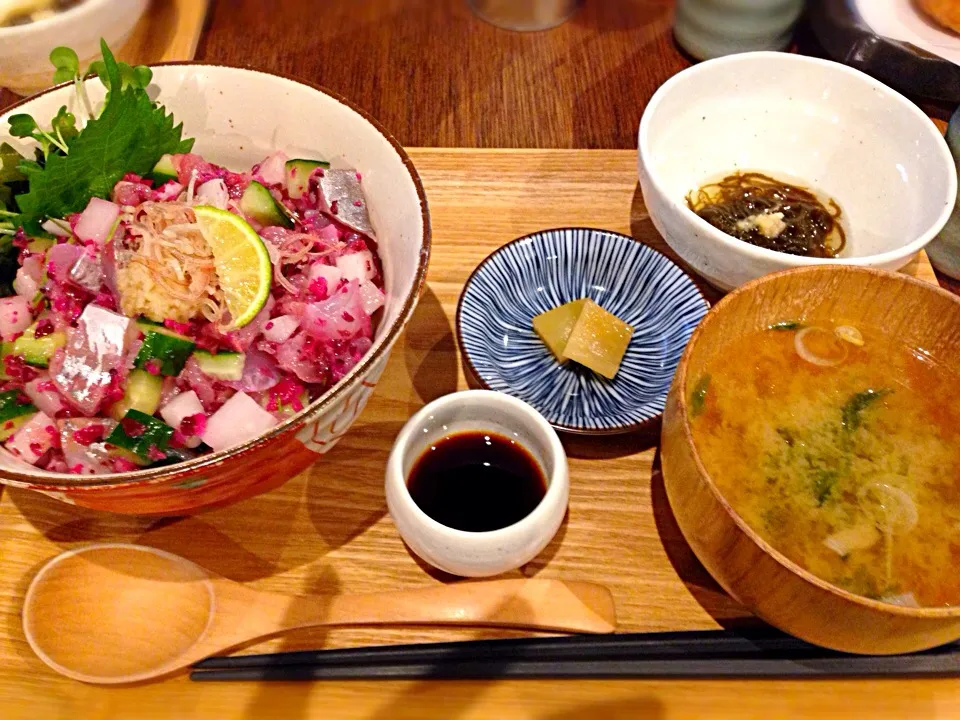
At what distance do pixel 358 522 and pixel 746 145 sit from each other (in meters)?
1.54

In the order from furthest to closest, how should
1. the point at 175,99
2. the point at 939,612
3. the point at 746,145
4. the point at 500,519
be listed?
1. the point at 746,145
2. the point at 175,99
3. the point at 500,519
4. the point at 939,612

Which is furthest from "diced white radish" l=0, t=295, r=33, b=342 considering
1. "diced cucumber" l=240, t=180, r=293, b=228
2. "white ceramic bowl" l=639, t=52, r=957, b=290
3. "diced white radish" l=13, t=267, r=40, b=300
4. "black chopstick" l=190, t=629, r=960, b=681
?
"white ceramic bowl" l=639, t=52, r=957, b=290

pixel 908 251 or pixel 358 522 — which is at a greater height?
pixel 908 251

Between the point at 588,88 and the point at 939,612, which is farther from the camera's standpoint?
the point at 588,88

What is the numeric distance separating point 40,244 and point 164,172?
0.98 feet

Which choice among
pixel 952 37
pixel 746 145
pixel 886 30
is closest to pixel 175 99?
pixel 746 145

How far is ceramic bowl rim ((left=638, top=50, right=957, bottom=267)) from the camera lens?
1.57 metres

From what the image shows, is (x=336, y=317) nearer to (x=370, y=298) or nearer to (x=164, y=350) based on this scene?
(x=370, y=298)

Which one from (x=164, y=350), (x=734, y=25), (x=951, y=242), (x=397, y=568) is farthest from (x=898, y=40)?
(x=164, y=350)

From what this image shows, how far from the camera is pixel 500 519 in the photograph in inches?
54.1

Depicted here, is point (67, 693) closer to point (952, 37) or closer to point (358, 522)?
point (358, 522)

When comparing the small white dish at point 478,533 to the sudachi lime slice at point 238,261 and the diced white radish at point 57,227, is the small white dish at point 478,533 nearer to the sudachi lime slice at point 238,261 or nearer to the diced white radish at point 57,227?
the sudachi lime slice at point 238,261

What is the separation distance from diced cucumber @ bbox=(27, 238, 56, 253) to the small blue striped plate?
2.91 feet

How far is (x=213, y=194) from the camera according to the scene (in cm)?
153
